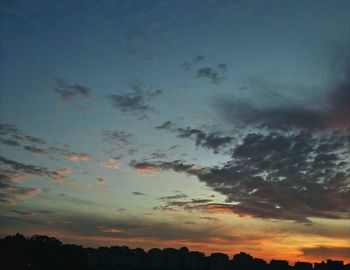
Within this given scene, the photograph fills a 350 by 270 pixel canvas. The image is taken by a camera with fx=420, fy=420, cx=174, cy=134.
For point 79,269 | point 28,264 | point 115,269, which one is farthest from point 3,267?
point 115,269

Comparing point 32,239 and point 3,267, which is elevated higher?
point 32,239

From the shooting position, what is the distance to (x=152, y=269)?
646 ft

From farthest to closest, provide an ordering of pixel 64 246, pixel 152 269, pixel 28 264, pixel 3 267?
pixel 152 269 → pixel 64 246 → pixel 28 264 → pixel 3 267

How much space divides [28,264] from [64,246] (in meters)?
14.4

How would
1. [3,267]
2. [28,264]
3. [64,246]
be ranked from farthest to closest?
[64,246] < [28,264] < [3,267]

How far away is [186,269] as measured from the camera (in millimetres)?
198125

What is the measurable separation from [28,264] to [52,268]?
6269 mm

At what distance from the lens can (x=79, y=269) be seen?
11512cm

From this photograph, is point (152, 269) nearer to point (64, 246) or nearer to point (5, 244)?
point (64, 246)

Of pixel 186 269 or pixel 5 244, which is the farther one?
pixel 186 269

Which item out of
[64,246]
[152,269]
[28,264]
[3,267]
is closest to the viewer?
[3,267]

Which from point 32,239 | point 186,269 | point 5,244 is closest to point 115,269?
point 186,269

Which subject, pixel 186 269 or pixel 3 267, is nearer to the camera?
pixel 3 267

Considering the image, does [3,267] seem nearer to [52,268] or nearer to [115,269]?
[52,268]
